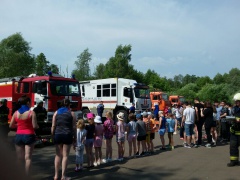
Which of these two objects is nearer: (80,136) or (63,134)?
(63,134)

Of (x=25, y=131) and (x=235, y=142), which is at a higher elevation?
(x=25, y=131)

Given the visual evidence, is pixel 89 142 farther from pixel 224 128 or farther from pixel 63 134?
pixel 224 128

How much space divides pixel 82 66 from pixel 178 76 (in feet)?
286

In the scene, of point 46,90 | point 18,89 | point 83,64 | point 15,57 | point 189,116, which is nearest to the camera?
point 189,116

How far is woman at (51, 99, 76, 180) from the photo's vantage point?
6.50 meters

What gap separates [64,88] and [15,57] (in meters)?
36.9

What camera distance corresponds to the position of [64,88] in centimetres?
1508

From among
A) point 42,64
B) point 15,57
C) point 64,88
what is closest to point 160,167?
point 64,88

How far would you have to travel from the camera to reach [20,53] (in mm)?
49844

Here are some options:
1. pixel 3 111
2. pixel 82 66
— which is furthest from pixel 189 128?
pixel 82 66

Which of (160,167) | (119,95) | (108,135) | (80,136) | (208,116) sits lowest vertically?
(160,167)

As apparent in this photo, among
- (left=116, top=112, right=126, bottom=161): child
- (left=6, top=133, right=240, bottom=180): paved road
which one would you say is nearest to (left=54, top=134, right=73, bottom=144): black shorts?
(left=6, top=133, right=240, bottom=180): paved road

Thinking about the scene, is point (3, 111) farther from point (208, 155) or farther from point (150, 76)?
point (150, 76)

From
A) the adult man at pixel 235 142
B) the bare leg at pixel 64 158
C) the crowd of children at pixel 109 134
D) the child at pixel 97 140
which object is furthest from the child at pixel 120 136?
the adult man at pixel 235 142
